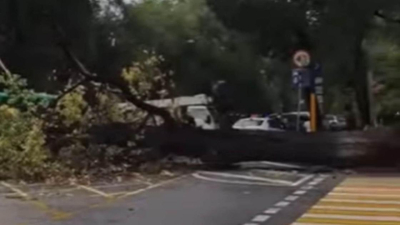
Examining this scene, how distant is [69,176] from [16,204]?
4.60 meters

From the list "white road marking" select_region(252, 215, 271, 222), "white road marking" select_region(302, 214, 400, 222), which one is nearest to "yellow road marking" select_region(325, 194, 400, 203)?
"white road marking" select_region(302, 214, 400, 222)

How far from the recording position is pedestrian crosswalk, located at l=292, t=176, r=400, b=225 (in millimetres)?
11484

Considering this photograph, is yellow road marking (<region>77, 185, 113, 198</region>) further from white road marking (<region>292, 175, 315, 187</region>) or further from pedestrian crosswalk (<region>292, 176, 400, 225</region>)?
white road marking (<region>292, 175, 315, 187</region>)

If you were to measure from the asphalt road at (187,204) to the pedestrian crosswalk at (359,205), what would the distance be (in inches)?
9.3

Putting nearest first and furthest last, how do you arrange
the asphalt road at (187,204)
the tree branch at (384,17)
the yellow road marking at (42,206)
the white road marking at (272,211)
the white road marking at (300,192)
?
the asphalt road at (187,204) → the yellow road marking at (42,206) → the white road marking at (272,211) → the white road marking at (300,192) → the tree branch at (384,17)

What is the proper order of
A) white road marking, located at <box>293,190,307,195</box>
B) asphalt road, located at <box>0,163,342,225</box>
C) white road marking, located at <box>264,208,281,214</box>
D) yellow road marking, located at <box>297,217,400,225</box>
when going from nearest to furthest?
1. yellow road marking, located at <box>297,217,400,225</box>
2. asphalt road, located at <box>0,163,342,225</box>
3. white road marking, located at <box>264,208,281,214</box>
4. white road marking, located at <box>293,190,307,195</box>

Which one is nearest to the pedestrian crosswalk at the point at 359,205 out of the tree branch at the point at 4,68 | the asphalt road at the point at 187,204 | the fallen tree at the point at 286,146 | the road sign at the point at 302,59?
the asphalt road at the point at 187,204

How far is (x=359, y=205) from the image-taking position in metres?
13.2

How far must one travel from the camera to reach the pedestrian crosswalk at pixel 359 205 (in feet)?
37.7

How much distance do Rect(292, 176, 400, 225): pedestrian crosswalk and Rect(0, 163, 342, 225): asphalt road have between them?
0.24 meters

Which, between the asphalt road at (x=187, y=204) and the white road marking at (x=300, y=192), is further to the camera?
the white road marking at (x=300, y=192)

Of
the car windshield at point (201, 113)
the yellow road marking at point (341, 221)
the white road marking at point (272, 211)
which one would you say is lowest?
the yellow road marking at point (341, 221)

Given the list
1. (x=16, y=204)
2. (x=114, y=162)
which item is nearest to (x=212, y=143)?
(x=114, y=162)

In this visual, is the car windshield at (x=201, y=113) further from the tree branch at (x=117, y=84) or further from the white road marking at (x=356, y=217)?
the white road marking at (x=356, y=217)
